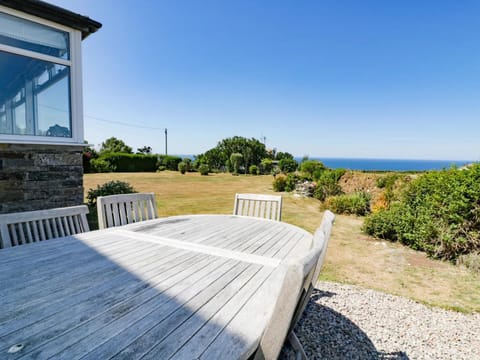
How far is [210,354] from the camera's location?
29.2 inches

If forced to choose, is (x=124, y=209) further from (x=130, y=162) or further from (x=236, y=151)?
(x=236, y=151)

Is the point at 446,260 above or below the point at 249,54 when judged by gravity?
below

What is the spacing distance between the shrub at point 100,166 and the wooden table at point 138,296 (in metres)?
19.2

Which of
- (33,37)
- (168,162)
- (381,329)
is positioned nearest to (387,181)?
(381,329)

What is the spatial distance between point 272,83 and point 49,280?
1361cm

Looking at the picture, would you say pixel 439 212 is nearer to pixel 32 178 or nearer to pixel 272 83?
pixel 32 178

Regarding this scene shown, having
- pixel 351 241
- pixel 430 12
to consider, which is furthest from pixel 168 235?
pixel 430 12

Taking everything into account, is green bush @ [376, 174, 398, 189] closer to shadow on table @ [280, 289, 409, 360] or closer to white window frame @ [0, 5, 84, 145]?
shadow on table @ [280, 289, 409, 360]

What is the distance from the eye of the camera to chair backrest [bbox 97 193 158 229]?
234 cm

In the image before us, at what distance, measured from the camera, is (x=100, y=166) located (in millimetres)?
18719

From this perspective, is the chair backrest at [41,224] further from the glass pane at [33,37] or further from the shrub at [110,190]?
the shrub at [110,190]

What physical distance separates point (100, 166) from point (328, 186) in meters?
17.2

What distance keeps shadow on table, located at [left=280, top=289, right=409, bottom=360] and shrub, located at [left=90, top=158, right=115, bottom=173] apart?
65.3 feet

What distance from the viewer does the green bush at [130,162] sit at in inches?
782
